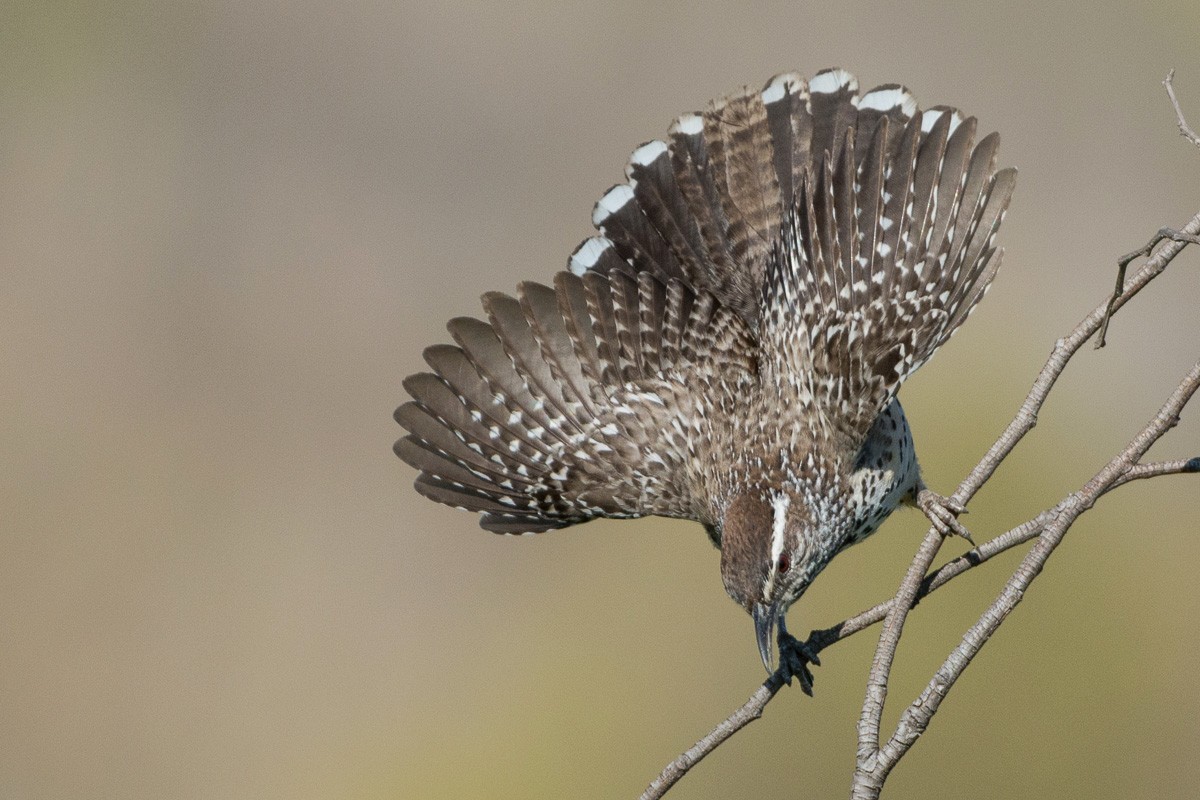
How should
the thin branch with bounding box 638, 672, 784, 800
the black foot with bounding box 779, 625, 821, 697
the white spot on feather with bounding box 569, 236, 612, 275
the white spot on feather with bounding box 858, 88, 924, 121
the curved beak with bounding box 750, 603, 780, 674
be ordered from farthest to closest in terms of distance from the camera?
the white spot on feather with bounding box 569, 236, 612, 275 → the black foot with bounding box 779, 625, 821, 697 → the white spot on feather with bounding box 858, 88, 924, 121 → the curved beak with bounding box 750, 603, 780, 674 → the thin branch with bounding box 638, 672, 784, 800

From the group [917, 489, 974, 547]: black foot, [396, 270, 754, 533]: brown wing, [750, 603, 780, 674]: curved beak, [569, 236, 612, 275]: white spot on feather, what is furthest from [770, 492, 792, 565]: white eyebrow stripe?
[569, 236, 612, 275]: white spot on feather

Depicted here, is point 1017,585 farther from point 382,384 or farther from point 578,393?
point 382,384

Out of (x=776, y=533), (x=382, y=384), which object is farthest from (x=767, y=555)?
(x=382, y=384)

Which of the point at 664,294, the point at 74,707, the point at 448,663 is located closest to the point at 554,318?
the point at 664,294

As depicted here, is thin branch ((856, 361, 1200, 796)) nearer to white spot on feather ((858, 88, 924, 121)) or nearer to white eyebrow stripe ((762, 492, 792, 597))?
white eyebrow stripe ((762, 492, 792, 597))

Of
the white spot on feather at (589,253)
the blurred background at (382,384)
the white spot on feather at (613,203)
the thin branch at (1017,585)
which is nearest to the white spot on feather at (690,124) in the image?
the white spot on feather at (613,203)

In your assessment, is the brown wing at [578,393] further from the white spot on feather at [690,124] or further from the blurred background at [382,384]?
the blurred background at [382,384]

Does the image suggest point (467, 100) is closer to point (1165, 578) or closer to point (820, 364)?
point (1165, 578)
